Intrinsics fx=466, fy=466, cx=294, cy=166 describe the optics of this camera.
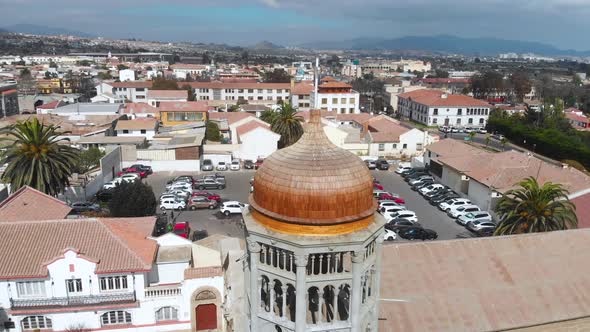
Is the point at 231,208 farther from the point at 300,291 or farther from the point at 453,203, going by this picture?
the point at 300,291

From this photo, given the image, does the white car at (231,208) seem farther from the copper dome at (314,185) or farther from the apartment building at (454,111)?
the apartment building at (454,111)

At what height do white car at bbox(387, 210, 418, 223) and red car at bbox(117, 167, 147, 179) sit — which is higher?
red car at bbox(117, 167, 147, 179)

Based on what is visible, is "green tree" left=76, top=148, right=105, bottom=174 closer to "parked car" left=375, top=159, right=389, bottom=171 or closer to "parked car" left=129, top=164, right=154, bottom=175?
"parked car" left=129, top=164, right=154, bottom=175

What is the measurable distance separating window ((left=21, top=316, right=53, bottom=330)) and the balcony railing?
0.81 metres

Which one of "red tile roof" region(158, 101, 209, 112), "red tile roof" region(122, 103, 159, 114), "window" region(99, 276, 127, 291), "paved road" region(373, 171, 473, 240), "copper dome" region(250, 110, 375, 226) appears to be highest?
"copper dome" region(250, 110, 375, 226)

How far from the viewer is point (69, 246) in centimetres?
2439

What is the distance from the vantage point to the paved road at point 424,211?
38.7m

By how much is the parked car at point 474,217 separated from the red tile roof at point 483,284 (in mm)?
21116

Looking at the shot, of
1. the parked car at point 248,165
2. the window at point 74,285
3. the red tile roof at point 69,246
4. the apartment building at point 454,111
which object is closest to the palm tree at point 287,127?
the parked car at point 248,165

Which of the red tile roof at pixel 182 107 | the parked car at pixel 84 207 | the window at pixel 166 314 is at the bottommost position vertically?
the window at pixel 166 314

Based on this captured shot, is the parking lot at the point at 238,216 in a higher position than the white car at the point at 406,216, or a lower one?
lower

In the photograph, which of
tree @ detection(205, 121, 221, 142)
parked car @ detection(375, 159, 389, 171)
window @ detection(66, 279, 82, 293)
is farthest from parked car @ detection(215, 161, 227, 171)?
window @ detection(66, 279, 82, 293)

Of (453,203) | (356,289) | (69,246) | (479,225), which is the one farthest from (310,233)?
(453,203)

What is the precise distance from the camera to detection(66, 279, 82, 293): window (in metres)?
23.9
